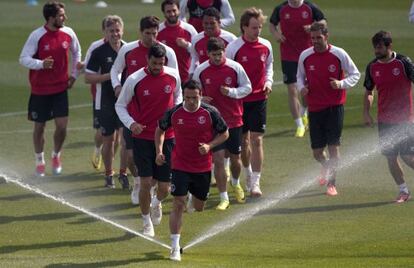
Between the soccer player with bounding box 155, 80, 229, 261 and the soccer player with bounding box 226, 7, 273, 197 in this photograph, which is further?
the soccer player with bounding box 226, 7, 273, 197

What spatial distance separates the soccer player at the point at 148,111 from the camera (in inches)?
639

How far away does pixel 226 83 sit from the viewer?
17.7 meters

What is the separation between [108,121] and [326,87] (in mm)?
3463

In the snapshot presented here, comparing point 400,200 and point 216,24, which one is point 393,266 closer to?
point 400,200

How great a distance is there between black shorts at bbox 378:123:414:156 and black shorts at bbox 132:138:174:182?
338 centimetres

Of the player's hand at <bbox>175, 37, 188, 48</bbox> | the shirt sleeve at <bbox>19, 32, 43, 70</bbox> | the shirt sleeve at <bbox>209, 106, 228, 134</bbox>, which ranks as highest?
the shirt sleeve at <bbox>209, 106, 228, 134</bbox>

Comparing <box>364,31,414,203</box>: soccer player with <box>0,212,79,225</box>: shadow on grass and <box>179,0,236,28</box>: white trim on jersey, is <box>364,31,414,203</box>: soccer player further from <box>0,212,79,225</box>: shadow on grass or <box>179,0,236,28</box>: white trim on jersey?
<box>0,212,79,225</box>: shadow on grass

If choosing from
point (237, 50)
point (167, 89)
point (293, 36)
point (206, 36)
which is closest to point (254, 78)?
point (237, 50)

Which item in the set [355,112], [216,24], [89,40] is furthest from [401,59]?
[89,40]

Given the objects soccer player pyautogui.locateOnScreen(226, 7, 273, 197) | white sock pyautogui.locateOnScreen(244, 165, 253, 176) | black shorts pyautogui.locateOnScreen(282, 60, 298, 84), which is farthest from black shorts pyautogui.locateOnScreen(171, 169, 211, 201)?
black shorts pyautogui.locateOnScreen(282, 60, 298, 84)

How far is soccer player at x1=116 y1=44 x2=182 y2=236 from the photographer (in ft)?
53.2

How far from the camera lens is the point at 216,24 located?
757 inches

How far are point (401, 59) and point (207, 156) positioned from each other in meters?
3.86

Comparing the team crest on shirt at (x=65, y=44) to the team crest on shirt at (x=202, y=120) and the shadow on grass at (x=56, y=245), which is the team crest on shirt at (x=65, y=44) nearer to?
the shadow on grass at (x=56, y=245)
